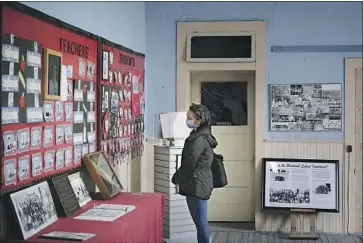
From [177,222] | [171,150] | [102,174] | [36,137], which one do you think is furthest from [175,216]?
[36,137]

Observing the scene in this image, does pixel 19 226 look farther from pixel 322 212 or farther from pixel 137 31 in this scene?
pixel 322 212

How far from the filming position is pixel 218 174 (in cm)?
528

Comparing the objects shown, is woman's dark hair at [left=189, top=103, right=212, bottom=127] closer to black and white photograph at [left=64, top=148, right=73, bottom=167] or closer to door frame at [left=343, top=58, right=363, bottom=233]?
black and white photograph at [left=64, top=148, right=73, bottom=167]

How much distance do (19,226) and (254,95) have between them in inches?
166

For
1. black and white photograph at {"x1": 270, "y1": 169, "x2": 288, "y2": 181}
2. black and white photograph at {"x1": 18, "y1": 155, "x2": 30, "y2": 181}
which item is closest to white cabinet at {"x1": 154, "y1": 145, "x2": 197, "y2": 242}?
black and white photograph at {"x1": 270, "y1": 169, "x2": 288, "y2": 181}

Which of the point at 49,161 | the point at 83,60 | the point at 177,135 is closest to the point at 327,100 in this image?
the point at 177,135

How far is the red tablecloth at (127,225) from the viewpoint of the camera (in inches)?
127

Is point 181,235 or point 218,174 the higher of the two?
point 218,174

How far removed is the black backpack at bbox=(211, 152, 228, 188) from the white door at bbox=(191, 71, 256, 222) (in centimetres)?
155

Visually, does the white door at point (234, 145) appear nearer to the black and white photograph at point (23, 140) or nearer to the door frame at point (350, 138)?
the door frame at point (350, 138)

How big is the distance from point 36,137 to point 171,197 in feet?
8.45

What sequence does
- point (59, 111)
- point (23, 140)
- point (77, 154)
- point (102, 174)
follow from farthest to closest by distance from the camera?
point (102, 174) < point (77, 154) < point (59, 111) < point (23, 140)

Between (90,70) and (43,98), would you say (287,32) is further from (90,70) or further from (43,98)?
(43,98)

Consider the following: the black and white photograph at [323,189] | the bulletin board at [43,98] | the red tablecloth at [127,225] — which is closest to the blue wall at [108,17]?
the bulletin board at [43,98]
